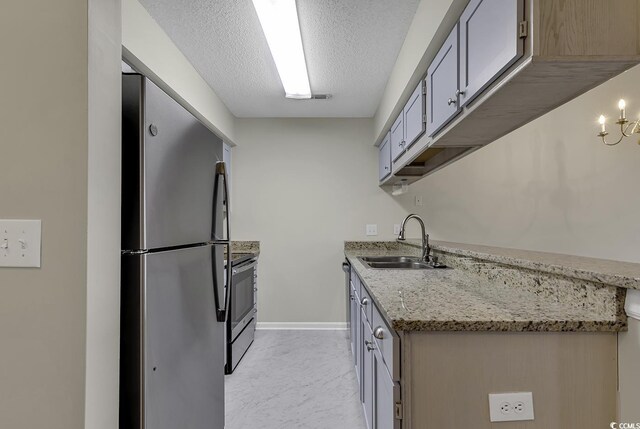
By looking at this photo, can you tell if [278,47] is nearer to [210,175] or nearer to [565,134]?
[210,175]

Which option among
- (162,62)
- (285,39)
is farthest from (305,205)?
(162,62)

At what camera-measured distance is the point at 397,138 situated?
2779mm

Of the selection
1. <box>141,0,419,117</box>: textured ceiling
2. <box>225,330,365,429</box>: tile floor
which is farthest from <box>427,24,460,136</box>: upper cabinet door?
<box>225,330,365,429</box>: tile floor

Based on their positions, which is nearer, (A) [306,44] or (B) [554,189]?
(A) [306,44]

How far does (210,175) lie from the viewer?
1610 mm

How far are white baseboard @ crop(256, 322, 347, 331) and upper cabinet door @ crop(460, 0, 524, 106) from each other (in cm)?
304

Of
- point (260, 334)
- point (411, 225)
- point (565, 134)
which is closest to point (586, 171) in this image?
point (565, 134)

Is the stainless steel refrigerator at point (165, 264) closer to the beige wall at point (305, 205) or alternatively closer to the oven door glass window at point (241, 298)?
the oven door glass window at point (241, 298)

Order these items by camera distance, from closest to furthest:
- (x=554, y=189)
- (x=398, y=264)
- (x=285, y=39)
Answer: (x=285, y=39) < (x=398, y=264) < (x=554, y=189)

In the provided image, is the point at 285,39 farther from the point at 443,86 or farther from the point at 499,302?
the point at 499,302

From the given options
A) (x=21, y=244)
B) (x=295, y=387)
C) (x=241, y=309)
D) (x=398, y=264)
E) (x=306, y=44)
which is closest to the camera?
(x=21, y=244)

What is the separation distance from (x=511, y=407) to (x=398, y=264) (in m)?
1.75

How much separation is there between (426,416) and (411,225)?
10.0 ft

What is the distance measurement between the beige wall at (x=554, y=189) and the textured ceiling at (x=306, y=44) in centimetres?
143
